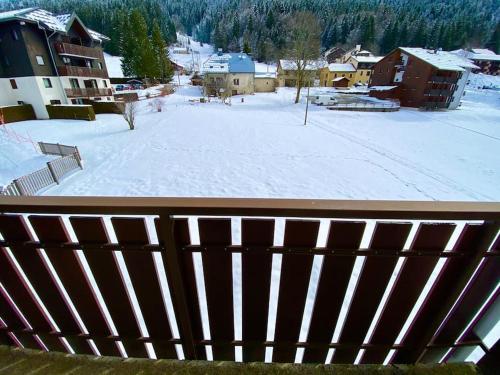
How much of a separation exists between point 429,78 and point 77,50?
123ft

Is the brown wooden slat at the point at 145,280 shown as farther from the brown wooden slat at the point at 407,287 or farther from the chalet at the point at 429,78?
the chalet at the point at 429,78

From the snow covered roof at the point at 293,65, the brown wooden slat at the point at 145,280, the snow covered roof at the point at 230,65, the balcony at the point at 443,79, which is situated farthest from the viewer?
the snow covered roof at the point at 230,65

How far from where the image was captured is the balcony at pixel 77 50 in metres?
19.0

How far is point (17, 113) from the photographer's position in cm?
1747

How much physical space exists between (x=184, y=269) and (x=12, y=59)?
26.1 meters

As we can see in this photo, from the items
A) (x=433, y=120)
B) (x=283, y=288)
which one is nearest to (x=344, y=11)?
(x=433, y=120)

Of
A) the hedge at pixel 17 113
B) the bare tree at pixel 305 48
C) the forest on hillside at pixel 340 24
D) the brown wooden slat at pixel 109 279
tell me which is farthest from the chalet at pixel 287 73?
the brown wooden slat at pixel 109 279

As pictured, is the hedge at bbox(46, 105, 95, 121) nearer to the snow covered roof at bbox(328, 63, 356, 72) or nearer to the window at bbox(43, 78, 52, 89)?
the window at bbox(43, 78, 52, 89)

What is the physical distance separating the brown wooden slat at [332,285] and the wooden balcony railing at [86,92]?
26159mm

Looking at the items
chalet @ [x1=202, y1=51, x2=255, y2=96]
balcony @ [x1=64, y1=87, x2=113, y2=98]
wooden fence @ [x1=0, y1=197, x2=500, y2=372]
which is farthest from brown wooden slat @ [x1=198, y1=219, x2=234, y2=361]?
chalet @ [x1=202, y1=51, x2=255, y2=96]

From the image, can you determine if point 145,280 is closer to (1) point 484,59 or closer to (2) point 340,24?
(1) point 484,59

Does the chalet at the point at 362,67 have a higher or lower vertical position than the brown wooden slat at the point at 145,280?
higher

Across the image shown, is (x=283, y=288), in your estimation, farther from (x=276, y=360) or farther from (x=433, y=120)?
(x=433, y=120)

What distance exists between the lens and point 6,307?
1618mm
